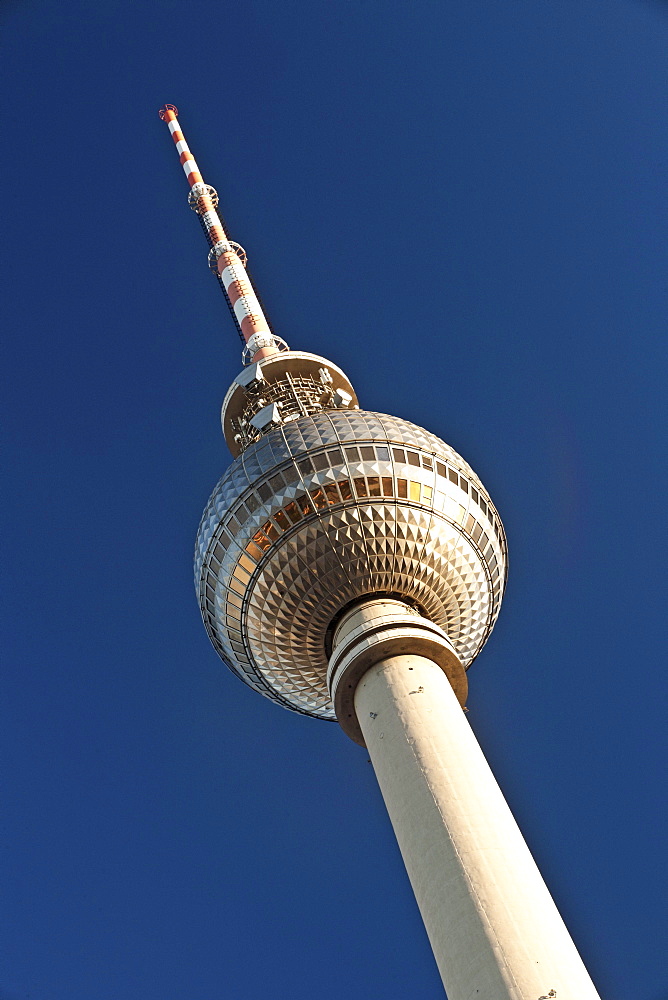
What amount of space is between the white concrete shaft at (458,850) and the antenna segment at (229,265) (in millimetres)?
22444

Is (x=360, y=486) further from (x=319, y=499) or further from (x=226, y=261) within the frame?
(x=226, y=261)

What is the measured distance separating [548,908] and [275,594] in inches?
471

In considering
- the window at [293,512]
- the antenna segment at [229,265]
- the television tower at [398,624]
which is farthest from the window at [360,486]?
the antenna segment at [229,265]

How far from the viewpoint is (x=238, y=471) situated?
27766 mm

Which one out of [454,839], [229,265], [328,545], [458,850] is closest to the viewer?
[458,850]

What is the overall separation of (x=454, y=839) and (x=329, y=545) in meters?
Result: 9.66

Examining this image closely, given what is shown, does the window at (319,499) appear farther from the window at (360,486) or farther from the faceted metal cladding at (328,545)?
the window at (360,486)

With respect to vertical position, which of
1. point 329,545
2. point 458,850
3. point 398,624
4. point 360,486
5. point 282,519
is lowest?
point 458,850

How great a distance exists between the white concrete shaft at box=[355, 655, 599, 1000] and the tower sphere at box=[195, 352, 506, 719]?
12.0 ft

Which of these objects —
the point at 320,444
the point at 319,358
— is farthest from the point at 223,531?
the point at 319,358

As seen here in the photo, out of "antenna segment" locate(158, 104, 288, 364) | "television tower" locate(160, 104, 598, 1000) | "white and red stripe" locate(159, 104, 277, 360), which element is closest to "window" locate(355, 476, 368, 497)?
"television tower" locate(160, 104, 598, 1000)

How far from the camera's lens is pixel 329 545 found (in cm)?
2473

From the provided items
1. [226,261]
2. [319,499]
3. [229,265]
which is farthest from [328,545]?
[226,261]

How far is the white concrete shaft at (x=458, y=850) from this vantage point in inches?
618
